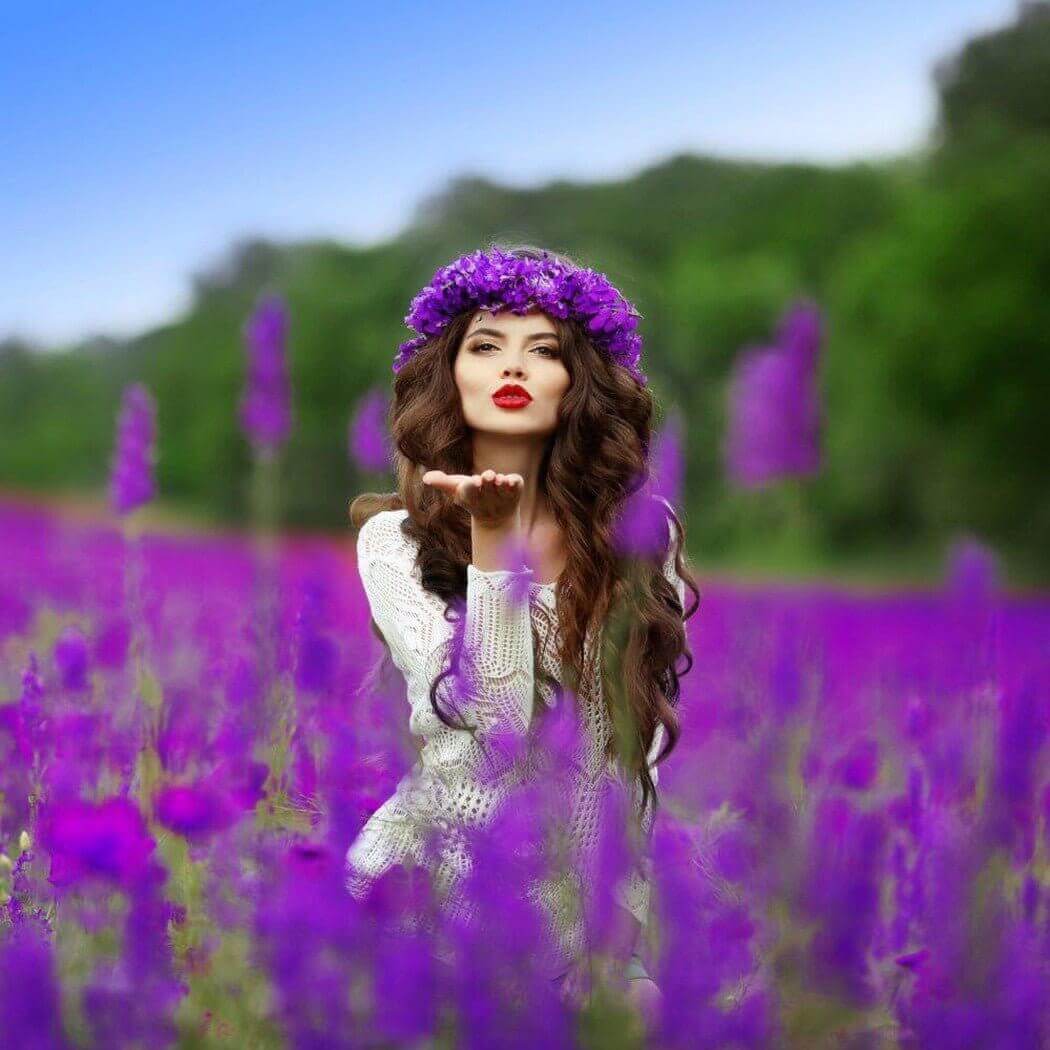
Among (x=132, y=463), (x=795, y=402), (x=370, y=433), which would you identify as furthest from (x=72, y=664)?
(x=370, y=433)

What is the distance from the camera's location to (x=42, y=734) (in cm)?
231

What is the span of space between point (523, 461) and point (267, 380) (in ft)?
11.3

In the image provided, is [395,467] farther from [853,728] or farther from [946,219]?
[946,219]

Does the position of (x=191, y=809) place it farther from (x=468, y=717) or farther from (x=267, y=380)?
(x=267, y=380)

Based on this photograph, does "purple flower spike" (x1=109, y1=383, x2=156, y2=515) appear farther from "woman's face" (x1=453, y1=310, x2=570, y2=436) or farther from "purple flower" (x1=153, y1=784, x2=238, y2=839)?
"purple flower" (x1=153, y1=784, x2=238, y2=839)

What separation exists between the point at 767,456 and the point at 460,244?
739 inches

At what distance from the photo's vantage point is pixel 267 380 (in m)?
5.65

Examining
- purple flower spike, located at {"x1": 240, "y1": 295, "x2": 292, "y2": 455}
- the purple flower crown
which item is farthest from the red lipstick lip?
purple flower spike, located at {"x1": 240, "y1": 295, "x2": 292, "y2": 455}

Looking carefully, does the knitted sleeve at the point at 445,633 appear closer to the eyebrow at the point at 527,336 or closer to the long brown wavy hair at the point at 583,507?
the long brown wavy hair at the point at 583,507

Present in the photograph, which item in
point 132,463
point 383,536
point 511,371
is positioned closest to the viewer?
point 511,371

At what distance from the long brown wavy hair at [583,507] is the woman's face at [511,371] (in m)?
0.02

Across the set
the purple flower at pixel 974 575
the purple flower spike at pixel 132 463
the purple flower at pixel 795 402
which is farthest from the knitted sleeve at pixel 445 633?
the purple flower at pixel 795 402

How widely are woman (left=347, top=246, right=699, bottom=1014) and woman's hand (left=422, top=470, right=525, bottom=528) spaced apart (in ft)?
0.27

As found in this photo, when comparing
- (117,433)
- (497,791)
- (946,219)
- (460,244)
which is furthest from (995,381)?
(497,791)
